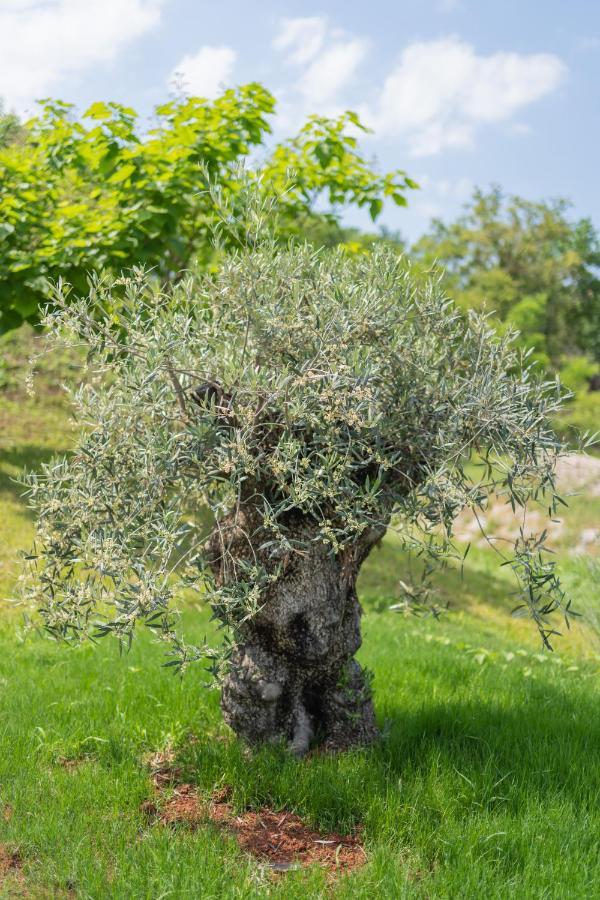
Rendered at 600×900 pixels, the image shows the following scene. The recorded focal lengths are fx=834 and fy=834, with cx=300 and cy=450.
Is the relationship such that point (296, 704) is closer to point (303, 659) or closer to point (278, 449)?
point (303, 659)

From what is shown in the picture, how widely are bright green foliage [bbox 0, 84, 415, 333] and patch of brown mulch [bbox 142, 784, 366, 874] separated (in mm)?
7342

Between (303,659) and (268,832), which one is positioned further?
(303,659)

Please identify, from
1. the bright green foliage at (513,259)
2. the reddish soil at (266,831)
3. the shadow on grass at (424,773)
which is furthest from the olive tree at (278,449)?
the bright green foliage at (513,259)

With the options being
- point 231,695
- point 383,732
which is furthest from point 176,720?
point 383,732

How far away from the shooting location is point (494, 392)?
5.47 meters

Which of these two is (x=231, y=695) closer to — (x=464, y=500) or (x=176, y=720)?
(x=176, y=720)

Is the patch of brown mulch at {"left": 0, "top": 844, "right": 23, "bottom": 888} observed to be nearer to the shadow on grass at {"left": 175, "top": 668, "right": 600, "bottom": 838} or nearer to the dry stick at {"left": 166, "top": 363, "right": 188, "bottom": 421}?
the shadow on grass at {"left": 175, "top": 668, "right": 600, "bottom": 838}

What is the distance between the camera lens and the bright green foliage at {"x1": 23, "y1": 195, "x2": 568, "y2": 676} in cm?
516

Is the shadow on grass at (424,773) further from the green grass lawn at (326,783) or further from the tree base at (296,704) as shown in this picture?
the tree base at (296,704)

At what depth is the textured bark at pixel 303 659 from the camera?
19.3 feet

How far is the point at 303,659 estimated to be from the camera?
6082 millimetres

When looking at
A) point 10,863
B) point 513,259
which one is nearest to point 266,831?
point 10,863

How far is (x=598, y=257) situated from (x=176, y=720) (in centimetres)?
5363

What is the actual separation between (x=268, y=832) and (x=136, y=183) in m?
9.09
